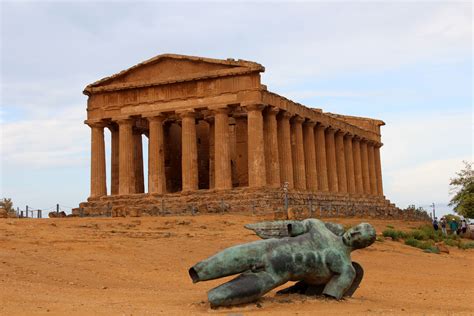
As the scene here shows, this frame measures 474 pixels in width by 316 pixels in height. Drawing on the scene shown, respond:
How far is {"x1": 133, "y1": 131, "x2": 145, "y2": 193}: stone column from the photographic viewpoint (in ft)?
157

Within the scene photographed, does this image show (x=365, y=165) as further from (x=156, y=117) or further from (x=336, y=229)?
(x=336, y=229)

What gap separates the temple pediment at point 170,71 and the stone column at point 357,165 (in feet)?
74.2

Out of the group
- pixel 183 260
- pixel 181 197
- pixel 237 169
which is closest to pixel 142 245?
pixel 183 260

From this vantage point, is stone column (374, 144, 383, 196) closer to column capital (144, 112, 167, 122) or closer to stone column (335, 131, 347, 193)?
stone column (335, 131, 347, 193)

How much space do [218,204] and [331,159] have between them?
58.7ft

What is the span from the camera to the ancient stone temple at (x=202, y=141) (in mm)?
39812

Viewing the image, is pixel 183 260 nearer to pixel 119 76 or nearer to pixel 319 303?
pixel 319 303

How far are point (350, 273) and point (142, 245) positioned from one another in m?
12.1

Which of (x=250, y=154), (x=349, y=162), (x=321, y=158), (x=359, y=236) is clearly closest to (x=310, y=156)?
(x=321, y=158)

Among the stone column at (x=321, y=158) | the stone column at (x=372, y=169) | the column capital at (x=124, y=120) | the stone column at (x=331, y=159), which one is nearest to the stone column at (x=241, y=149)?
the stone column at (x=321, y=158)

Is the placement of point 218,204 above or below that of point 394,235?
above

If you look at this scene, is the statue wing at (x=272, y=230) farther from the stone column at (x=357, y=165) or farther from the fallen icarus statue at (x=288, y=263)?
the stone column at (x=357, y=165)

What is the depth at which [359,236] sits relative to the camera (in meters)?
10.7

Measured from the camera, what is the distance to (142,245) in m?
21.5
